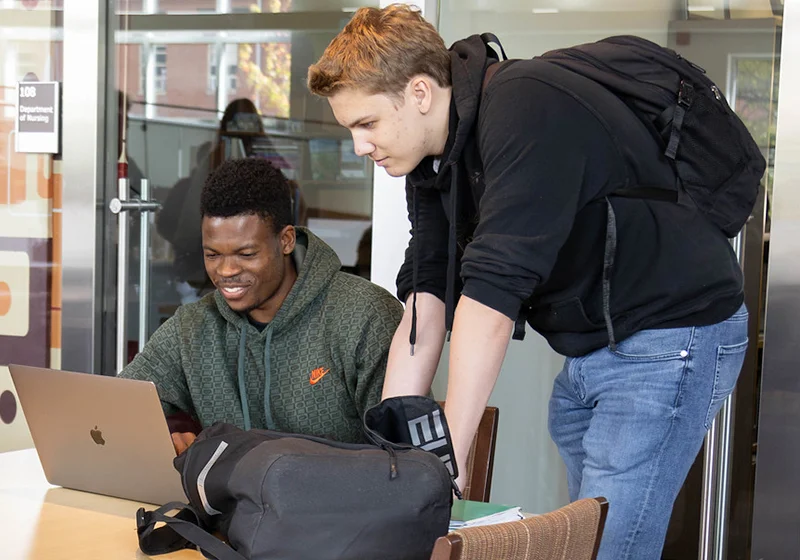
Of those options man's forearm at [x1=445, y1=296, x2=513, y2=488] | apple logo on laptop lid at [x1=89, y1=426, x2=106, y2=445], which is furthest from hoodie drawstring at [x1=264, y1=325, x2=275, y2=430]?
man's forearm at [x1=445, y1=296, x2=513, y2=488]

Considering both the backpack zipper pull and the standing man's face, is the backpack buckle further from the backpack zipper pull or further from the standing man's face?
Answer: the backpack zipper pull

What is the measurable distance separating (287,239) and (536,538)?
1.30 m

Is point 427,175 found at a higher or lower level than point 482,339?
higher

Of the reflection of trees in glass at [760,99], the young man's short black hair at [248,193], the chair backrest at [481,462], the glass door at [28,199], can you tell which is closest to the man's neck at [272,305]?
the young man's short black hair at [248,193]

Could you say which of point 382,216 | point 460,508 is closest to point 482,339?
point 460,508

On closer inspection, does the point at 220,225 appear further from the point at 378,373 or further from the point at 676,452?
the point at 676,452

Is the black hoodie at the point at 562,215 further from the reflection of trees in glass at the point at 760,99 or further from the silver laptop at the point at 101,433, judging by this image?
the reflection of trees in glass at the point at 760,99

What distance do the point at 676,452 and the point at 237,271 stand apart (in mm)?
1029

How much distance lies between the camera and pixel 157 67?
3.42 m

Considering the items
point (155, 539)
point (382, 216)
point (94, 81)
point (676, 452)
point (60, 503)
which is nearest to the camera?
point (155, 539)

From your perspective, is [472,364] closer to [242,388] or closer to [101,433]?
[101,433]

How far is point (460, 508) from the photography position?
158 centimetres

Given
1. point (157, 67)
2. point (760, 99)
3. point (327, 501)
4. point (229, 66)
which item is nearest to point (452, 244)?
point (327, 501)

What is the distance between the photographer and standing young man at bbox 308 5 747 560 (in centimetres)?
152
